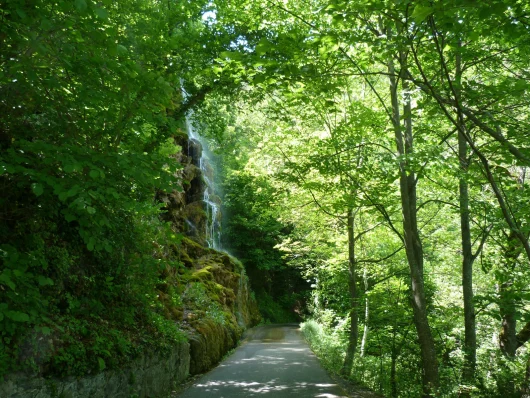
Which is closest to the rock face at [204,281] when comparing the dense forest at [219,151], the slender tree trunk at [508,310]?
the dense forest at [219,151]

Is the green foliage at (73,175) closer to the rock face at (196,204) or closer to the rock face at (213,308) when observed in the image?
the rock face at (213,308)

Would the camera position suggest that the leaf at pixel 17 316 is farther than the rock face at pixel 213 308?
No

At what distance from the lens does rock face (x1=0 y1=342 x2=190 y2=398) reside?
13.9 feet

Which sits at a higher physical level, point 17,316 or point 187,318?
point 17,316

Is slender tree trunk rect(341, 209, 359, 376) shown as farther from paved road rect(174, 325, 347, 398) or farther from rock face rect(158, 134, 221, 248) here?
rock face rect(158, 134, 221, 248)

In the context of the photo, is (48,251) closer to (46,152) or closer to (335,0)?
(46,152)

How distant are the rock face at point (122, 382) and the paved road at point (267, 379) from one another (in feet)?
1.65

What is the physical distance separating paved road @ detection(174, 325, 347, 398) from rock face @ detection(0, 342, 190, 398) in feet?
1.65

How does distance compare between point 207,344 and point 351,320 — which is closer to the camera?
point 207,344

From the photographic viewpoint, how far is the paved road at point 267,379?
7.66m

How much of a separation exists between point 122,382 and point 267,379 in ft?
12.9

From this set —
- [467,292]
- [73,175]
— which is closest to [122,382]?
[73,175]

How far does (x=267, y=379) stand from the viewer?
8914 mm

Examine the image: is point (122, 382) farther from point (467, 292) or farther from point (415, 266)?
point (467, 292)
